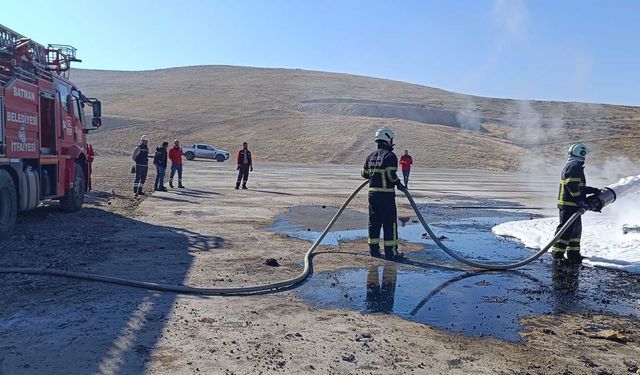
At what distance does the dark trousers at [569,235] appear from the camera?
8562 mm

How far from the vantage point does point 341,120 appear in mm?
65062

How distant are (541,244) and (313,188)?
42.3 ft

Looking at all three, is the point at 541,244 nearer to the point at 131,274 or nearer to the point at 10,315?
the point at 131,274

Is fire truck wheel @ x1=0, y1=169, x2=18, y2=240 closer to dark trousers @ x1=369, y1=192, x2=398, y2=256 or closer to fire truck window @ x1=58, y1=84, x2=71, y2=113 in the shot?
fire truck window @ x1=58, y1=84, x2=71, y2=113

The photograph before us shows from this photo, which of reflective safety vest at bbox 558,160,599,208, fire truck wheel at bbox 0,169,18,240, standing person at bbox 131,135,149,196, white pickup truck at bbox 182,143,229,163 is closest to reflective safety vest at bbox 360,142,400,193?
reflective safety vest at bbox 558,160,599,208

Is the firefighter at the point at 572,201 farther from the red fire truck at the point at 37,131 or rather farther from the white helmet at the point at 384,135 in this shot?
the red fire truck at the point at 37,131

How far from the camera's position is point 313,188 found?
868 inches

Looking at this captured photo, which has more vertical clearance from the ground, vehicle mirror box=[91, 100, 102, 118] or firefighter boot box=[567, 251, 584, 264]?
vehicle mirror box=[91, 100, 102, 118]

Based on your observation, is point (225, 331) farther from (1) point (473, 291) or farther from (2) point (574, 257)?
(2) point (574, 257)

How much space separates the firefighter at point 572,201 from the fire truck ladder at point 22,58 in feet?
31.1

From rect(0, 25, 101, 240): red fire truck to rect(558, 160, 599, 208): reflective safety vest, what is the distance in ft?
30.1

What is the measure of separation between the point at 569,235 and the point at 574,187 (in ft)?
2.54

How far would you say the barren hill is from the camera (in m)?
52.5

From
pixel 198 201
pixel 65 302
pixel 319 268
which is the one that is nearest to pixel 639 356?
pixel 319 268
